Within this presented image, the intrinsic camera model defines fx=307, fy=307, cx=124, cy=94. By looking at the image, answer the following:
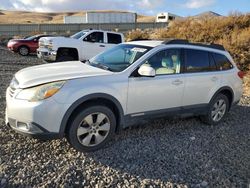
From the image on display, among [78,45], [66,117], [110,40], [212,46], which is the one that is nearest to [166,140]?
[66,117]

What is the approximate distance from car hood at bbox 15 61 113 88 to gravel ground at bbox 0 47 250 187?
101 cm

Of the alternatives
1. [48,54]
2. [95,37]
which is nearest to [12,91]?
[48,54]

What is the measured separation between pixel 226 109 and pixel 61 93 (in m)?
3.83

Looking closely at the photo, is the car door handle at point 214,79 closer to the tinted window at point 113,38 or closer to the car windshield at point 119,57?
the car windshield at point 119,57

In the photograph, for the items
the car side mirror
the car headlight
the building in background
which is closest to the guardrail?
the building in background

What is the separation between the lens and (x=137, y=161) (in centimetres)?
440

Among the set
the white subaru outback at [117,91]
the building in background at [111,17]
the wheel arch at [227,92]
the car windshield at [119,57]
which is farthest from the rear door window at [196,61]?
the building in background at [111,17]

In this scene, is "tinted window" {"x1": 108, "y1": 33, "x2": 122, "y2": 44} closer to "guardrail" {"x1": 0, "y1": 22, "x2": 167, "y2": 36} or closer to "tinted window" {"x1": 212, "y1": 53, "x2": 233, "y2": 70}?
"tinted window" {"x1": 212, "y1": 53, "x2": 233, "y2": 70}

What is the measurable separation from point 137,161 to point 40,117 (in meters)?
1.49

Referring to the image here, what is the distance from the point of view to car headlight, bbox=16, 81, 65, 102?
13.6 feet

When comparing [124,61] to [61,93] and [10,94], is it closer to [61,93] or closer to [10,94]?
[61,93]

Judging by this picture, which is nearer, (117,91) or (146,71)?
(117,91)

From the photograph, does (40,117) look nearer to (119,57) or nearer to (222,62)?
(119,57)

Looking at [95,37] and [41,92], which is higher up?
[95,37]
